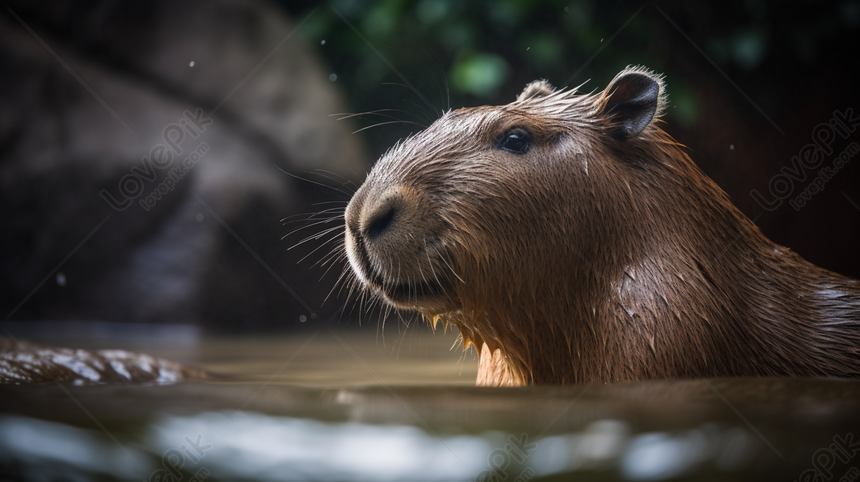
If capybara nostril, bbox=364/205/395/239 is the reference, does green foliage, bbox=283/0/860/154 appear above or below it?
above

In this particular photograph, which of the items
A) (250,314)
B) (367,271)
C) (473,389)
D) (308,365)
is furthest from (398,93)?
(473,389)

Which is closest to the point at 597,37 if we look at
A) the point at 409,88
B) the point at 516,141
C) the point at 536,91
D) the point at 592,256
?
the point at 409,88

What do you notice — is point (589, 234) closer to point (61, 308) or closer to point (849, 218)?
point (849, 218)

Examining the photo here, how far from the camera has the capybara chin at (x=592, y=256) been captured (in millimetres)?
1851

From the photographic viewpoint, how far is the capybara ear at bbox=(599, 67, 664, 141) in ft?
6.54

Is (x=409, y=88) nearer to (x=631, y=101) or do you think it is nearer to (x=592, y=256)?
(x=631, y=101)

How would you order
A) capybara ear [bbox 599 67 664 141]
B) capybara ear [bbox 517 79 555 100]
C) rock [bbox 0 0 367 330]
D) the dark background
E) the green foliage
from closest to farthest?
capybara ear [bbox 599 67 664 141] < capybara ear [bbox 517 79 555 100] < the green foliage < the dark background < rock [bbox 0 0 367 330]

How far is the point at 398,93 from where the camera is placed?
5.03 m

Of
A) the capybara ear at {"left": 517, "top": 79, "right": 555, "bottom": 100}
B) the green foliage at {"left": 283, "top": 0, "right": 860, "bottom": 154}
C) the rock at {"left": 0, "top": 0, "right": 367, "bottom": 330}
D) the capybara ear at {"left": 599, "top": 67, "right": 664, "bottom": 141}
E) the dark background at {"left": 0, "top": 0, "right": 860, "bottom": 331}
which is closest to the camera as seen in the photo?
the capybara ear at {"left": 599, "top": 67, "right": 664, "bottom": 141}

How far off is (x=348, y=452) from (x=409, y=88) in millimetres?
3916

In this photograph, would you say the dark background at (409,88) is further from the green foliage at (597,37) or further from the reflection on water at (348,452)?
the reflection on water at (348,452)

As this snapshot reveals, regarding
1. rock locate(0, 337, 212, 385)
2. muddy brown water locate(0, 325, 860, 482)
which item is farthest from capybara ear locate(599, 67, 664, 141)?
rock locate(0, 337, 212, 385)

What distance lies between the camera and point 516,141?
2047 mm

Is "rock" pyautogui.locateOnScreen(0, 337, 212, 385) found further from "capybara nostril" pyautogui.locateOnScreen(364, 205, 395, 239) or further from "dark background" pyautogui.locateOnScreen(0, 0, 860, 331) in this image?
"dark background" pyautogui.locateOnScreen(0, 0, 860, 331)
